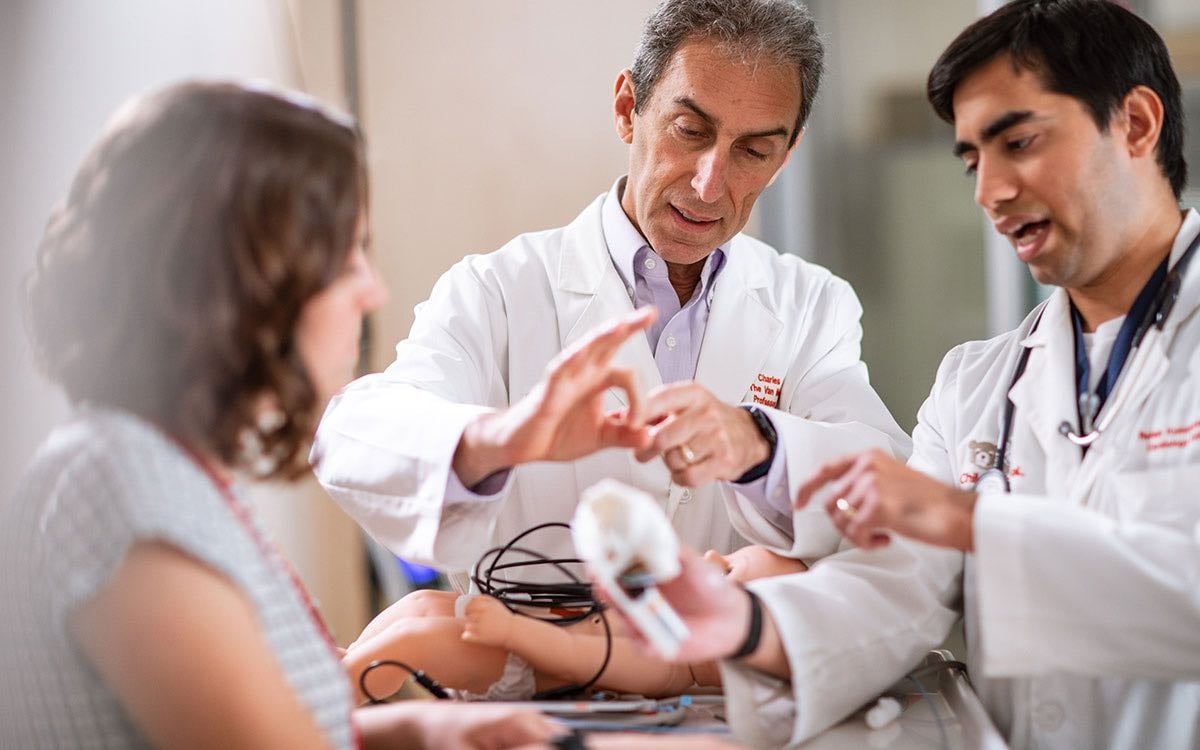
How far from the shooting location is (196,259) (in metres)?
0.90

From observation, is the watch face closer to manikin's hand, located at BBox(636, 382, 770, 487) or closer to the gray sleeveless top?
manikin's hand, located at BBox(636, 382, 770, 487)

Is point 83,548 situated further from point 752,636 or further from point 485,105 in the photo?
point 485,105

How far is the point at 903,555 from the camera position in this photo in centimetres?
Result: 151

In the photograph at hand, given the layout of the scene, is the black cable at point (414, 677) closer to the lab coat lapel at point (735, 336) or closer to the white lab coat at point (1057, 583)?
the white lab coat at point (1057, 583)

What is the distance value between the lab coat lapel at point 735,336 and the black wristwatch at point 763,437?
33 centimetres

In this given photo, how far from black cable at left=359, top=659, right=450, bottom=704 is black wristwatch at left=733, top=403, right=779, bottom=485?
1.87 feet

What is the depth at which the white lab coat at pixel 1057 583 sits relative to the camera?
123 centimetres

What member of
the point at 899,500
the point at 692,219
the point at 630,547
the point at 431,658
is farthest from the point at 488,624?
the point at 692,219

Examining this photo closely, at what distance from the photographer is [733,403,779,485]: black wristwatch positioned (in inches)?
64.6

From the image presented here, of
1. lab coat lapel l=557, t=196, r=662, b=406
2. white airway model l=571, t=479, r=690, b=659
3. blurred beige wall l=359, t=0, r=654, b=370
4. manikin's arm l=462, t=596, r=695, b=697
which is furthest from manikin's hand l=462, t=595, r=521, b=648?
blurred beige wall l=359, t=0, r=654, b=370

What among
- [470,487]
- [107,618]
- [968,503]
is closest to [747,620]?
[968,503]

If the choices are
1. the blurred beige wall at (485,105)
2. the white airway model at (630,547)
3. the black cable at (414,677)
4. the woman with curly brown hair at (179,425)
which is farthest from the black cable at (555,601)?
the blurred beige wall at (485,105)

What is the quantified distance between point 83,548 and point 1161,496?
1213 mm

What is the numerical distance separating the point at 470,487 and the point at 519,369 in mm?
482
